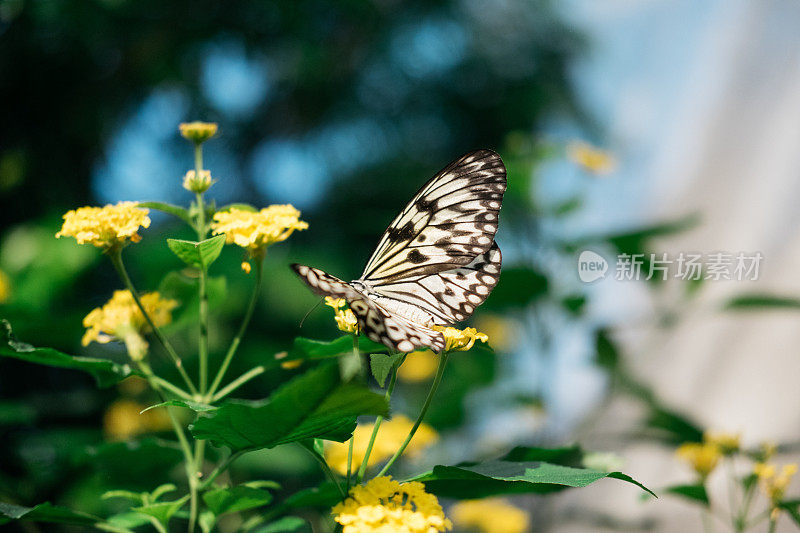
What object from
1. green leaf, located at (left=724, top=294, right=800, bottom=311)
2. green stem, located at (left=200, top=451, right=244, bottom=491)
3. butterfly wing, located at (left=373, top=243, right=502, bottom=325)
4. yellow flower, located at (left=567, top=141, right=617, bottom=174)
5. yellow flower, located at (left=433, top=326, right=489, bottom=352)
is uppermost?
yellow flower, located at (left=567, top=141, right=617, bottom=174)

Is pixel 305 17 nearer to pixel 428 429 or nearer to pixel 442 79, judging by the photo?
pixel 442 79

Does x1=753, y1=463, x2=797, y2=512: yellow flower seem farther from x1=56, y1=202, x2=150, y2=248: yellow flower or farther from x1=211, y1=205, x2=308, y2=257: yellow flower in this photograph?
x1=56, y1=202, x2=150, y2=248: yellow flower

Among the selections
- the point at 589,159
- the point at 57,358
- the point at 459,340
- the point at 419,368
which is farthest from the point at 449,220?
the point at 419,368

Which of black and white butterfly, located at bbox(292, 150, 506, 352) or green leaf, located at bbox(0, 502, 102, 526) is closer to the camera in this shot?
green leaf, located at bbox(0, 502, 102, 526)

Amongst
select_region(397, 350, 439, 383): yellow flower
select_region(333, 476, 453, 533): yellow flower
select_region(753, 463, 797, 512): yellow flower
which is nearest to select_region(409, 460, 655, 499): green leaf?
select_region(333, 476, 453, 533): yellow flower

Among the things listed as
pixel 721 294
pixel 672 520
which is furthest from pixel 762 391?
pixel 672 520

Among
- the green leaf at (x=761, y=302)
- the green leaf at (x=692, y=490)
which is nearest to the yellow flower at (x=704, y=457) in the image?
the green leaf at (x=692, y=490)

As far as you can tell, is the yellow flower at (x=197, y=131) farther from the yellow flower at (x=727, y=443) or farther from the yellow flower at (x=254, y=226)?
the yellow flower at (x=727, y=443)
